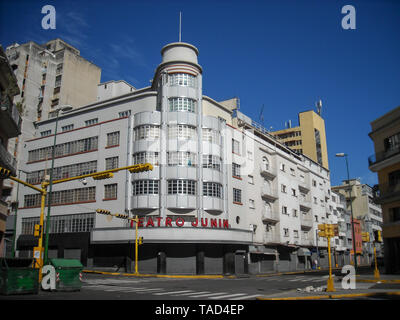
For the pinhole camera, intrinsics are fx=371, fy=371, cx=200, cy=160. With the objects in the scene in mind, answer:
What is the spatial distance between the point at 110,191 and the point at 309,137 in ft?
186

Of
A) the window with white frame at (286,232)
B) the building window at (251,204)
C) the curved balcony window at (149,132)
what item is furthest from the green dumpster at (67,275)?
the window with white frame at (286,232)

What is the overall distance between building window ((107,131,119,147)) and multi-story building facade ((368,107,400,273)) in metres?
29.0

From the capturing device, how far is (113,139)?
4647 centimetres

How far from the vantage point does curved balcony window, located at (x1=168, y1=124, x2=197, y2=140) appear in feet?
142

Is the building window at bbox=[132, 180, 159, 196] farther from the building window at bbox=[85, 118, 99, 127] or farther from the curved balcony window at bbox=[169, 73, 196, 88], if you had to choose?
the building window at bbox=[85, 118, 99, 127]

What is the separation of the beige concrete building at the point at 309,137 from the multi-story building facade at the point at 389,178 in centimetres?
4938

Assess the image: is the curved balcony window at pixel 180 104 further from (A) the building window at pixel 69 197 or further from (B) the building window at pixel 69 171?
(A) the building window at pixel 69 197

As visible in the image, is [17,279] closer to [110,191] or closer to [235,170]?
[110,191]

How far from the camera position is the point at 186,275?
126 feet

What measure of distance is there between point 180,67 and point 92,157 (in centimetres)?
1591

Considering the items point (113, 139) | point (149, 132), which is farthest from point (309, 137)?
point (113, 139)

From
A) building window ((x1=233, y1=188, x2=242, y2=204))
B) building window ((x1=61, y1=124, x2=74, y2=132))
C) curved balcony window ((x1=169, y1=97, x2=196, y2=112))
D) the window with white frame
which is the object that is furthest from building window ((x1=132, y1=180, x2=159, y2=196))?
the window with white frame
